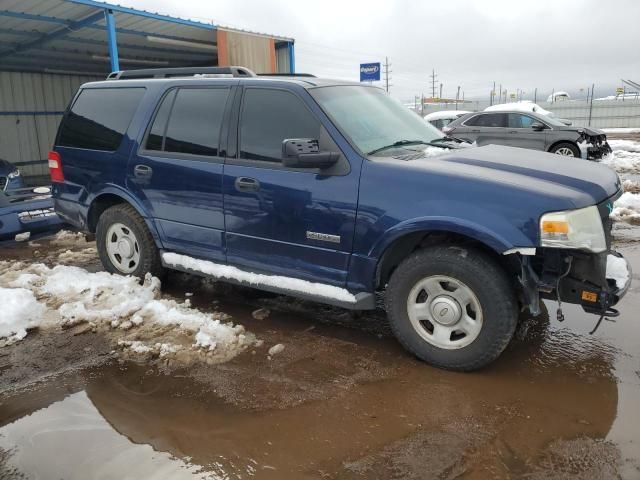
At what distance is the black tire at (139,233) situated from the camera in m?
4.69

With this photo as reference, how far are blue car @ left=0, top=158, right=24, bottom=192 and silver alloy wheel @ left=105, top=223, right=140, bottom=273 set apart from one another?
338 centimetres

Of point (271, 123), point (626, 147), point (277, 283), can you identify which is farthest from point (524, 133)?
point (277, 283)

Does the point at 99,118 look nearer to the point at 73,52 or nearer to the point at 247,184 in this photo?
the point at 247,184

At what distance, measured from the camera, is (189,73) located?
4.77m

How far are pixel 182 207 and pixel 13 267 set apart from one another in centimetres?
256

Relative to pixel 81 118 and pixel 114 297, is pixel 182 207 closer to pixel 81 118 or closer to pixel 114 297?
pixel 114 297

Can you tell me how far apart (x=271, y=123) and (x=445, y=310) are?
187 centimetres

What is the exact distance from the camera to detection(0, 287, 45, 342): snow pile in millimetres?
3974

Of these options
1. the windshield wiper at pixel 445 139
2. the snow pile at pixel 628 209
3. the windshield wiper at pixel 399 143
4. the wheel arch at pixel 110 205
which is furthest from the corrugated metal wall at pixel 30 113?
the snow pile at pixel 628 209

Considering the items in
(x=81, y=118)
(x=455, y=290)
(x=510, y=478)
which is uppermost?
(x=81, y=118)

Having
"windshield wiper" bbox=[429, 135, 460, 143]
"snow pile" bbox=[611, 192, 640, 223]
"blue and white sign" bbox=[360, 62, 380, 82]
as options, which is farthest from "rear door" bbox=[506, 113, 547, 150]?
"windshield wiper" bbox=[429, 135, 460, 143]

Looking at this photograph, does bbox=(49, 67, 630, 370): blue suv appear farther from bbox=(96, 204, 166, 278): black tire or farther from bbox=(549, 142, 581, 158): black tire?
bbox=(549, 142, 581, 158): black tire

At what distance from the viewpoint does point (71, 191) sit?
5.15 m

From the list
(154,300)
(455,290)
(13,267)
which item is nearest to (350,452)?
(455,290)
